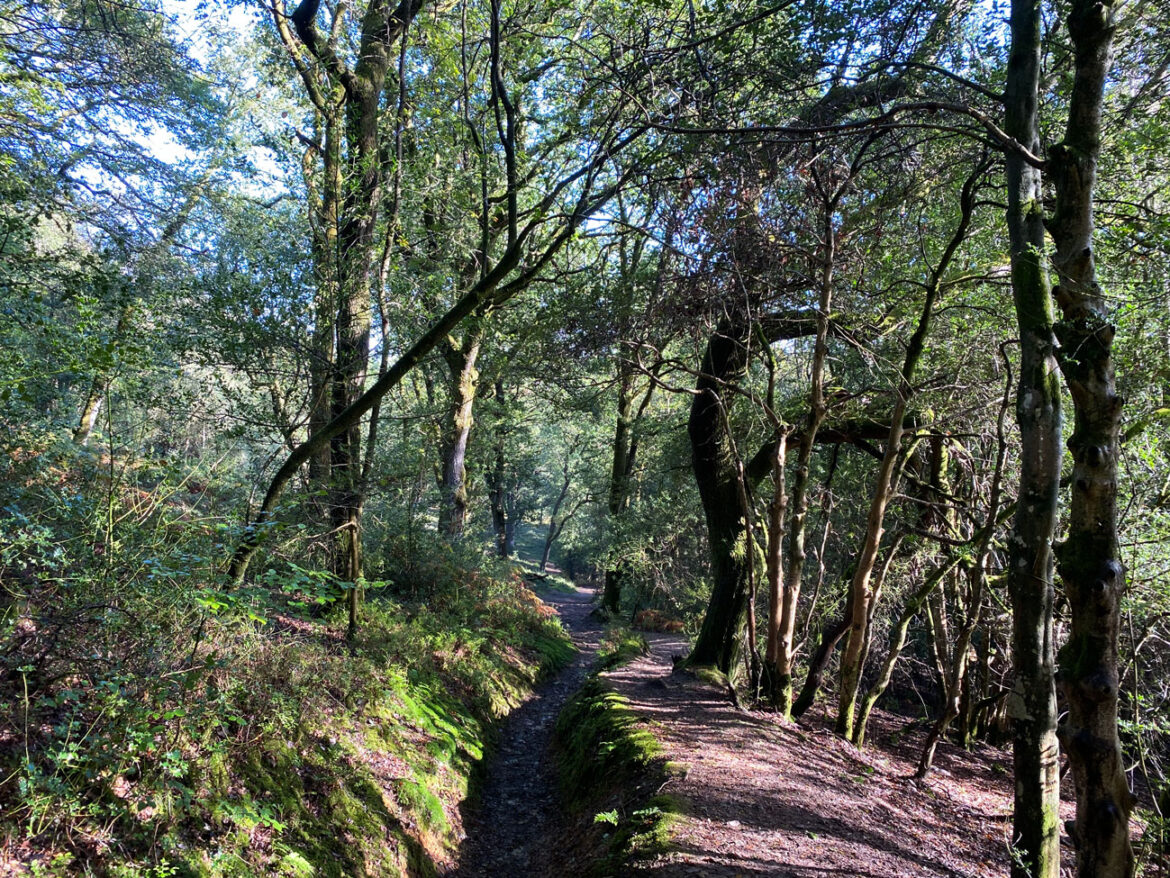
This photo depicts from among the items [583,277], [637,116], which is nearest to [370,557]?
[583,277]

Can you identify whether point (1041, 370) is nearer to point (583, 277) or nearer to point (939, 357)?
point (939, 357)

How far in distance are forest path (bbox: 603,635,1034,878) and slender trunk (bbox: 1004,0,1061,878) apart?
945 millimetres

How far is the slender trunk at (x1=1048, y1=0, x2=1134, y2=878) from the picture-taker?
317 centimetres

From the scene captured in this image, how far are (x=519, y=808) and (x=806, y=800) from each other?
3194 millimetres

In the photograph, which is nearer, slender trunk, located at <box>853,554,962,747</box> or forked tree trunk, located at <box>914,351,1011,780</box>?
forked tree trunk, located at <box>914,351,1011,780</box>

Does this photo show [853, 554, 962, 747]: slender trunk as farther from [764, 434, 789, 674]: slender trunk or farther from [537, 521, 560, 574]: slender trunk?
[537, 521, 560, 574]: slender trunk

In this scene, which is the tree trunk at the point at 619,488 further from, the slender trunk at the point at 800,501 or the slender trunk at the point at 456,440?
the slender trunk at the point at 800,501

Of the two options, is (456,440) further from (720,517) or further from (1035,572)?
(1035,572)

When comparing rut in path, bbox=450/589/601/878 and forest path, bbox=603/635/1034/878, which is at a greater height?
forest path, bbox=603/635/1034/878

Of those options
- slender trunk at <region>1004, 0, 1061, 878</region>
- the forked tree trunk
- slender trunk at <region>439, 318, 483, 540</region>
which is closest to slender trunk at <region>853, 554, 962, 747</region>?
the forked tree trunk

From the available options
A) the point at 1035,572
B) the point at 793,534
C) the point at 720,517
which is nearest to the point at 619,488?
the point at 720,517

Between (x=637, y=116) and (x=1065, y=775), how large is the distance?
892 centimetres

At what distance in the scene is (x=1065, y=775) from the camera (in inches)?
278

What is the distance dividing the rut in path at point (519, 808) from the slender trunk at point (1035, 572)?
349cm
